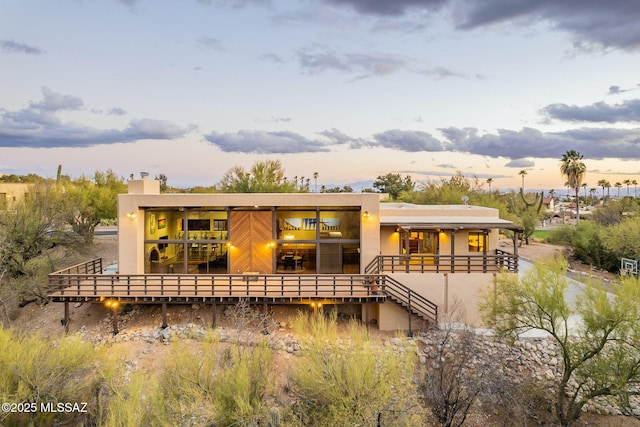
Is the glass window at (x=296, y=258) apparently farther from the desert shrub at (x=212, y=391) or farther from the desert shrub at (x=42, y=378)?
the desert shrub at (x=42, y=378)

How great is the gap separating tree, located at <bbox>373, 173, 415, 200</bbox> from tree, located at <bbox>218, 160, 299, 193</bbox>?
2775 centimetres

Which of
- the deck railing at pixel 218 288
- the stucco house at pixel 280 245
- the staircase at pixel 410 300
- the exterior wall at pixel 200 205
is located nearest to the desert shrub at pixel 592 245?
the stucco house at pixel 280 245

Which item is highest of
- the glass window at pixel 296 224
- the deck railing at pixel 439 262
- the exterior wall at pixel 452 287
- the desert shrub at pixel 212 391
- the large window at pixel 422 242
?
the glass window at pixel 296 224

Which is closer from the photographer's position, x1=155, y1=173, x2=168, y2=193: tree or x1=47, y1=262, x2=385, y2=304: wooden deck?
x1=47, y1=262, x2=385, y2=304: wooden deck

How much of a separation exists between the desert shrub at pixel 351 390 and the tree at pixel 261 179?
23724 millimetres

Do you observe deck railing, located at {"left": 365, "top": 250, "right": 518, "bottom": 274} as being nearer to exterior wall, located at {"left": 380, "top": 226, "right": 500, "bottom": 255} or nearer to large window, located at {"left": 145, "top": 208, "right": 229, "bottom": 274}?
exterior wall, located at {"left": 380, "top": 226, "right": 500, "bottom": 255}

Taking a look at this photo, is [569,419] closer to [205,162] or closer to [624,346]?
[624,346]

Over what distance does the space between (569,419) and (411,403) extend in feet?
18.0

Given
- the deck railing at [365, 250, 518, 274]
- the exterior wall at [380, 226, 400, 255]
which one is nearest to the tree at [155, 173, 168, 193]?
the exterior wall at [380, 226, 400, 255]

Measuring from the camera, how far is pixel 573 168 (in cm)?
4284

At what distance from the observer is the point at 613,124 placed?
1364 inches

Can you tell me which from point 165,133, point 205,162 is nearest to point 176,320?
point 165,133

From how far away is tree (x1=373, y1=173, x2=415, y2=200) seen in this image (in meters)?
56.8

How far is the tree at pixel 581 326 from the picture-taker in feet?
30.4
